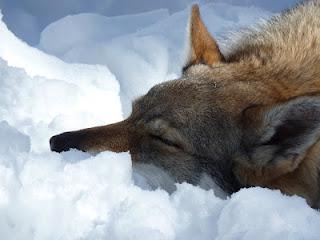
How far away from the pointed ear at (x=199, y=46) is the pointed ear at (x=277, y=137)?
65 centimetres

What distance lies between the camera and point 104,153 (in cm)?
287

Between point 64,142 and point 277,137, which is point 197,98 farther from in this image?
point 64,142

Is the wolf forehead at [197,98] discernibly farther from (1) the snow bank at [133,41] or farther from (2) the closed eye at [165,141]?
(1) the snow bank at [133,41]

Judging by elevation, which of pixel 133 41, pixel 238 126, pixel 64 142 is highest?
pixel 238 126

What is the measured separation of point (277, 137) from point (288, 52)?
647 mm

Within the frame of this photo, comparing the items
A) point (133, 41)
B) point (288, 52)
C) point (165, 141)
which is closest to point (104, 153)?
point (165, 141)

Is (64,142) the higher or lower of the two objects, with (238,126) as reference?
lower

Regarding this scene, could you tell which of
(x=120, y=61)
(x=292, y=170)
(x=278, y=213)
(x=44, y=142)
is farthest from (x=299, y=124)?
(x=120, y=61)

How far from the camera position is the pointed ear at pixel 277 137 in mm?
3020

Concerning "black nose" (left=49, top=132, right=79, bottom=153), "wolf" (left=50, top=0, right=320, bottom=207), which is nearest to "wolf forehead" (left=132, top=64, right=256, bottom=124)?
"wolf" (left=50, top=0, right=320, bottom=207)

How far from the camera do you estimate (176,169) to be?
11.2ft

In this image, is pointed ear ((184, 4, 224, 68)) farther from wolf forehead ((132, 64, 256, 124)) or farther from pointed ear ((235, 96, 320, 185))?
pointed ear ((235, 96, 320, 185))

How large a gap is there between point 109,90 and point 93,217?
8.35 feet

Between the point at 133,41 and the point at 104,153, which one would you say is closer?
the point at 104,153
